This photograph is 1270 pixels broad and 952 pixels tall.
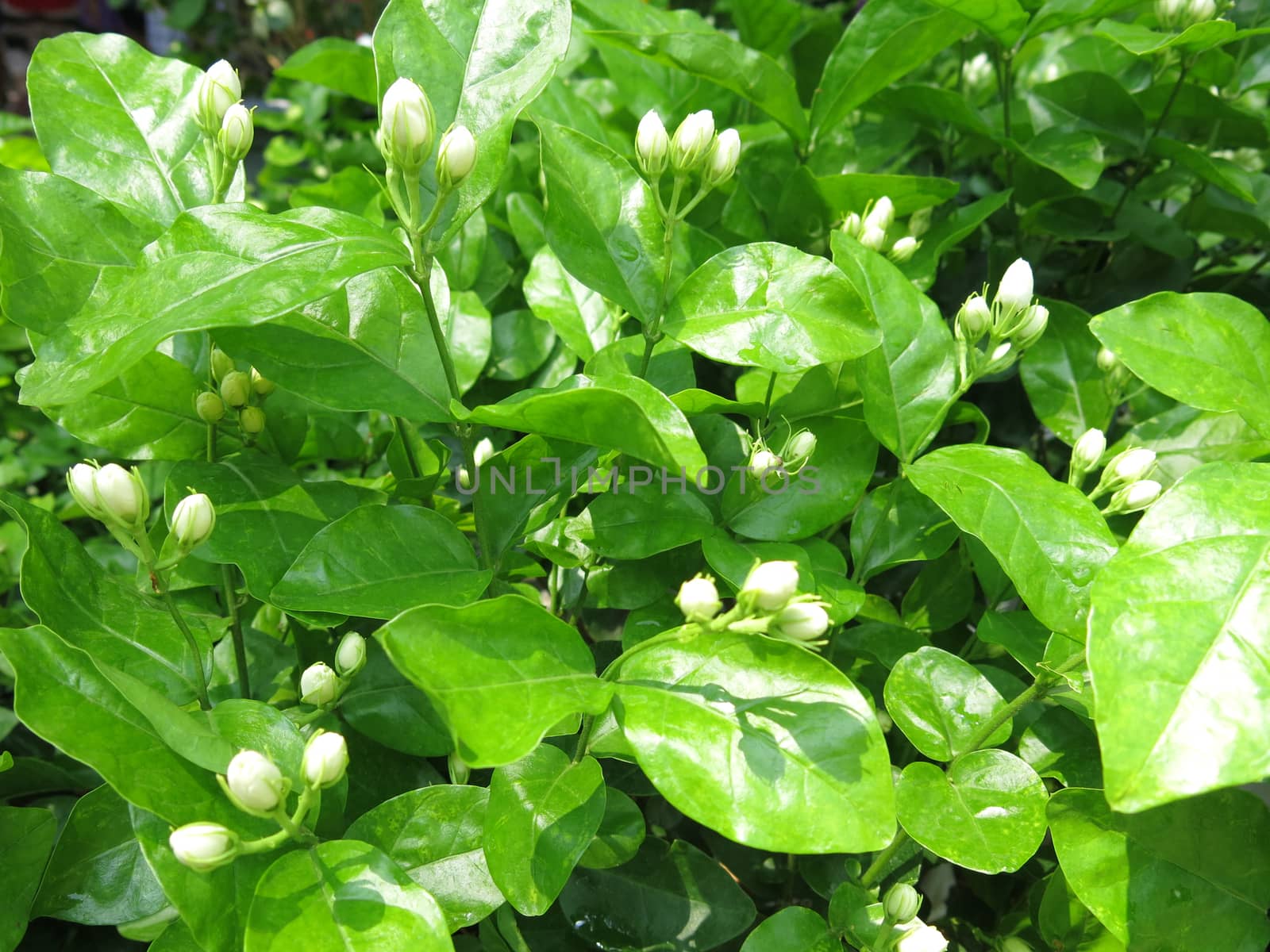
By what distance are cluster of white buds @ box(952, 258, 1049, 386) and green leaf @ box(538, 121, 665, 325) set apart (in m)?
0.21

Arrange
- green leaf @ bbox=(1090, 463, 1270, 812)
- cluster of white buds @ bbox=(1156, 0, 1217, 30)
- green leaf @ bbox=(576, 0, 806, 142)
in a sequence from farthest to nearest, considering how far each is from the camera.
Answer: cluster of white buds @ bbox=(1156, 0, 1217, 30) < green leaf @ bbox=(576, 0, 806, 142) < green leaf @ bbox=(1090, 463, 1270, 812)

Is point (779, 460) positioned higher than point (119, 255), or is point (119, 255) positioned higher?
point (119, 255)

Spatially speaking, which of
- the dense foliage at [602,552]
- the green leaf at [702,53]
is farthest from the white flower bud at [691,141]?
the green leaf at [702,53]

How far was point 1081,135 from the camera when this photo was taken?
789mm

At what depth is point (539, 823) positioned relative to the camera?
0.48 metres

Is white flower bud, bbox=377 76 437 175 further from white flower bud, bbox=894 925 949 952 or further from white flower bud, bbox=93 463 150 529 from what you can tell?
white flower bud, bbox=894 925 949 952

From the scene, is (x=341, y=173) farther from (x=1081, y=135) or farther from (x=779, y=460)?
(x=1081, y=135)

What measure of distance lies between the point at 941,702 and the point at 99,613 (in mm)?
496

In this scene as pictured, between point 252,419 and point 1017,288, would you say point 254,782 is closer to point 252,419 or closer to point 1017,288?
point 252,419

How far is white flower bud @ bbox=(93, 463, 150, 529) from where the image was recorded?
493 millimetres

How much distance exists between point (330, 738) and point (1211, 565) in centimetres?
41

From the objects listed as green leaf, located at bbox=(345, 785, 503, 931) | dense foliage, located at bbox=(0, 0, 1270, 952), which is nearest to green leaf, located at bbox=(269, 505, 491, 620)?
dense foliage, located at bbox=(0, 0, 1270, 952)

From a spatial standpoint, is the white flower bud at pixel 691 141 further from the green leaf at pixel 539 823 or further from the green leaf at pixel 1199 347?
the green leaf at pixel 539 823

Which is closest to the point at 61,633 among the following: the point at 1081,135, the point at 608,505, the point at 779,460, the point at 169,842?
the point at 169,842
